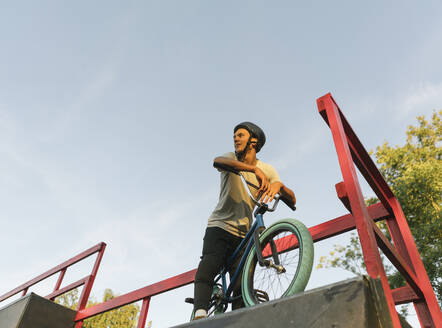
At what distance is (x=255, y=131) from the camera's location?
2.80 metres

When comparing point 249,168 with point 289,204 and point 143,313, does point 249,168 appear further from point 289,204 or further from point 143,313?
point 143,313

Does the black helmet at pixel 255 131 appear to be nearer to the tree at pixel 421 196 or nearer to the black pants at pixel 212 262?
the black pants at pixel 212 262

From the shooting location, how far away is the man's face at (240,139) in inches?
107

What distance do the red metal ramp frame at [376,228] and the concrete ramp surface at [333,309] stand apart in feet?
0.55

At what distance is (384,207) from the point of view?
114 inches

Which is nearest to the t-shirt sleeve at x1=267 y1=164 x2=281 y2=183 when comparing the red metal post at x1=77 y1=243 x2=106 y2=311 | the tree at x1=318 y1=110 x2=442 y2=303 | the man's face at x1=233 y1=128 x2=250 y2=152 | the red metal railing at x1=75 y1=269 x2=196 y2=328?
the man's face at x1=233 y1=128 x2=250 y2=152

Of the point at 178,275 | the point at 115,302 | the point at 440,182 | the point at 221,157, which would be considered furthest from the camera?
the point at 440,182

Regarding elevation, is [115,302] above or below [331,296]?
above

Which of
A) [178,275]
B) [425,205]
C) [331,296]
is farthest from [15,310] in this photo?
[425,205]

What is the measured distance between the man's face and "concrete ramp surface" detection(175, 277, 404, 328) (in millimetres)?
1540

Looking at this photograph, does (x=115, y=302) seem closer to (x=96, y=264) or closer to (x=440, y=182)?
(x=96, y=264)

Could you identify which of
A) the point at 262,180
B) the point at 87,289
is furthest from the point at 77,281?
A: the point at 262,180

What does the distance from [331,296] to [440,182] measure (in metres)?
12.1

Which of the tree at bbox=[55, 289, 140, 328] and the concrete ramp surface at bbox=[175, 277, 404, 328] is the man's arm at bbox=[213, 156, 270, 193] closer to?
the concrete ramp surface at bbox=[175, 277, 404, 328]
